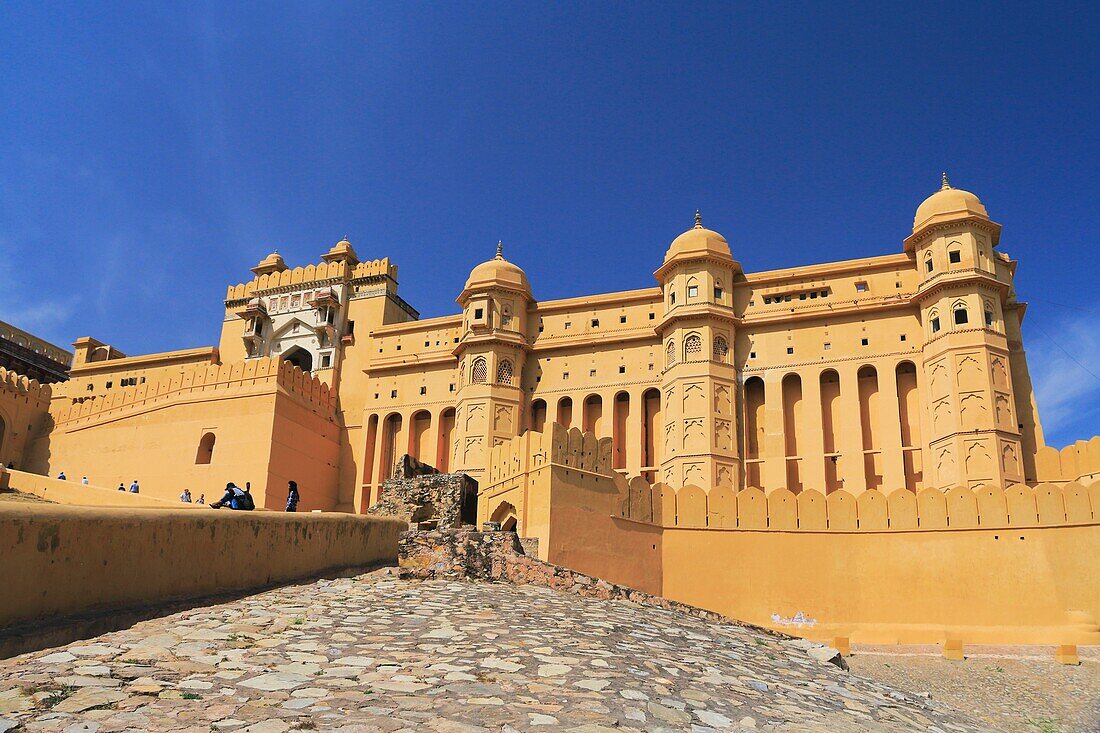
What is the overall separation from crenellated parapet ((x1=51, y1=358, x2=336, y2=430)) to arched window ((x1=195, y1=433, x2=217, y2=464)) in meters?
1.41

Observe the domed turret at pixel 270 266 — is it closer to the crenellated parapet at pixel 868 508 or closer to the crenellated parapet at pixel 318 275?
the crenellated parapet at pixel 318 275

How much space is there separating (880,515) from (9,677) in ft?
61.7

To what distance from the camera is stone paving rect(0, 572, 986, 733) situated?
15.9ft

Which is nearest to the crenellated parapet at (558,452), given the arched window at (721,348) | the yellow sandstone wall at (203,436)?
the arched window at (721,348)

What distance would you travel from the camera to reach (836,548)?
2025cm

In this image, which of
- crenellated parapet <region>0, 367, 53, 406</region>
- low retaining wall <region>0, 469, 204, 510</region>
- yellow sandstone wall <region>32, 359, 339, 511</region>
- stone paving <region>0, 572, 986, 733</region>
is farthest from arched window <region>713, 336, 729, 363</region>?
crenellated parapet <region>0, 367, 53, 406</region>

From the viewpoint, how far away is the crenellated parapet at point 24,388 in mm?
32312

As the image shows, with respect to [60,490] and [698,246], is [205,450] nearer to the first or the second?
[60,490]

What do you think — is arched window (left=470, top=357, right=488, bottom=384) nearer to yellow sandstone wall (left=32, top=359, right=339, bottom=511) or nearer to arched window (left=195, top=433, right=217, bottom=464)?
yellow sandstone wall (left=32, top=359, right=339, bottom=511)

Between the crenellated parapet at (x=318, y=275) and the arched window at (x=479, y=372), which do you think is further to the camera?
the crenellated parapet at (x=318, y=275)

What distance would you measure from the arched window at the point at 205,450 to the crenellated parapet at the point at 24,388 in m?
8.36

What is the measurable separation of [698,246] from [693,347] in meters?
3.60

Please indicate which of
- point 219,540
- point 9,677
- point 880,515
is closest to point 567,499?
point 880,515

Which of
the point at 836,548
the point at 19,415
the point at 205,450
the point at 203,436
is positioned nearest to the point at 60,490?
the point at 203,436
